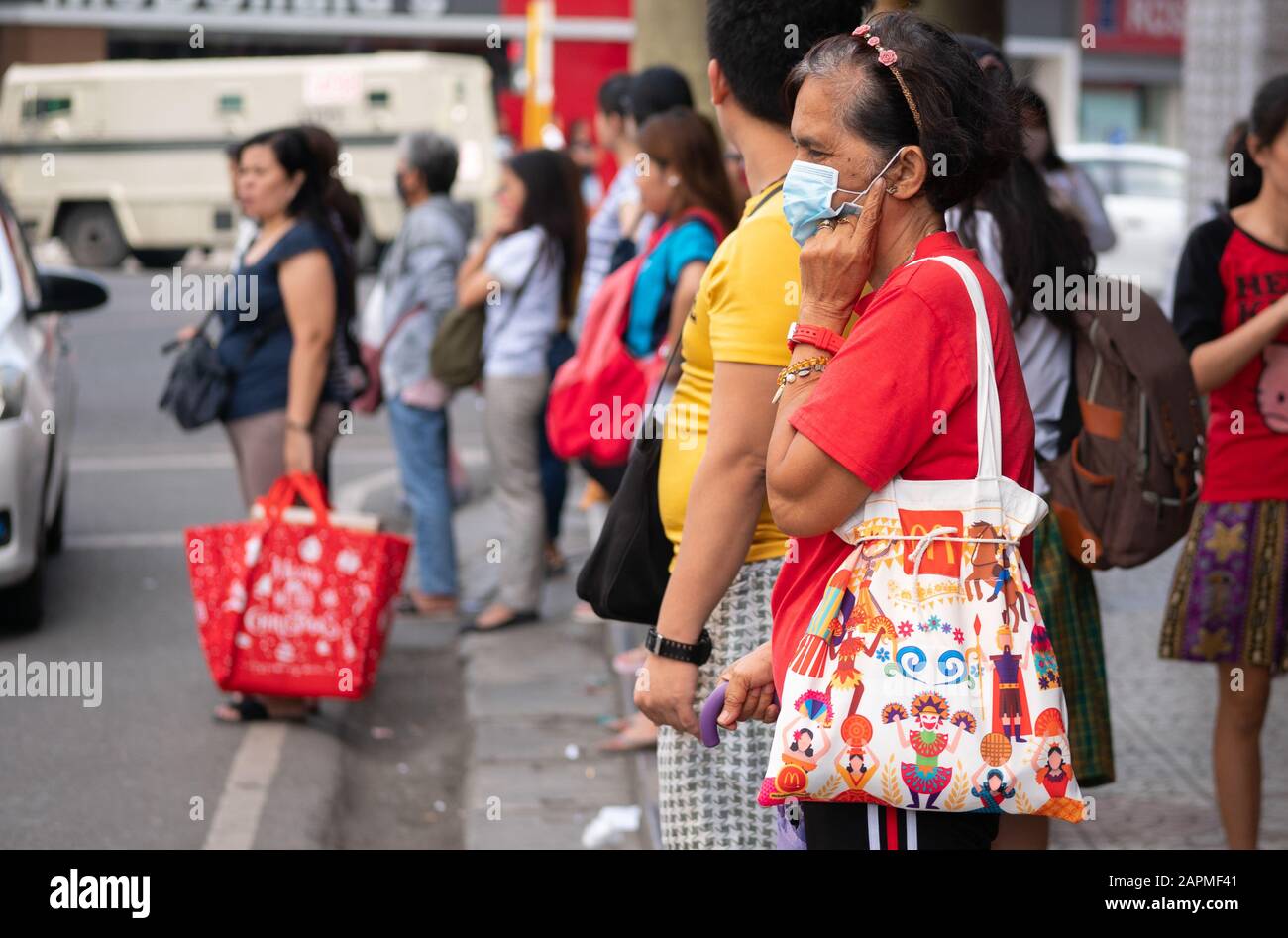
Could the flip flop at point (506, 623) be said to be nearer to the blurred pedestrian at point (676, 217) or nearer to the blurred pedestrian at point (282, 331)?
the blurred pedestrian at point (282, 331)

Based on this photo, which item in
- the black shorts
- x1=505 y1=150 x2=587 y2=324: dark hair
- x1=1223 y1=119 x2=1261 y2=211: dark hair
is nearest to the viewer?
the black shorts

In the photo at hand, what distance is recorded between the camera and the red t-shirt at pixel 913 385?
2.25m

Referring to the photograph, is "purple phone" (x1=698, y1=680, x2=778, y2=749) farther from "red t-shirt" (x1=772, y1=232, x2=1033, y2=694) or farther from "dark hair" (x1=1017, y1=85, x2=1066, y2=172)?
"dark hair" (x1=1017, y1=85, x2=1066, y2=172)

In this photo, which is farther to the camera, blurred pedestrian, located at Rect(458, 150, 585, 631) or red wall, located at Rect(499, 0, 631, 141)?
red wall, located at Rect(499, 0, 631, 141)

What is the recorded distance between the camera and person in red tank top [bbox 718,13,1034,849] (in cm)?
226

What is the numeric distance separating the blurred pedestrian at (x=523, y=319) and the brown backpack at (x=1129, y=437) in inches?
139

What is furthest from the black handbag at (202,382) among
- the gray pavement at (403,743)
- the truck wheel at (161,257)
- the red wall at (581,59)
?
the red wall at (581,59)

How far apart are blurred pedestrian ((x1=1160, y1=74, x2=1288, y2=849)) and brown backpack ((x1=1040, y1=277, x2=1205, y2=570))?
0.47m

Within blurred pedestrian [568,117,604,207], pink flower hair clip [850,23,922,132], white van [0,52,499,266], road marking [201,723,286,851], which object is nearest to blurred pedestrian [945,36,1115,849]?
pink flower hair clip [850,23,922,132]

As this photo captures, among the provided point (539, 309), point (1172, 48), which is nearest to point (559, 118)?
point (1172, 48)

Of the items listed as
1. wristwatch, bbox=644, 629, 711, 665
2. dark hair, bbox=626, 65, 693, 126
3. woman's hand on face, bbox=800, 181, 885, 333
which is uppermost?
dark hair, bbox=626, 65, 693, 126

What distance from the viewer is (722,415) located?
8.86 ft

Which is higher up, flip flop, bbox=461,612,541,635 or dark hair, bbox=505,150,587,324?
dark hair, bbox=505,150,587,324

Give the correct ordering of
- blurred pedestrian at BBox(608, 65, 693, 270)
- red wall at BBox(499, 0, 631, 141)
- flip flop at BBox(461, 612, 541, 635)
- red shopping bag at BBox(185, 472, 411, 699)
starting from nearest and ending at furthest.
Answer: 1. red shopping bag at BBox(185, 472, 411, 699)
2. blurred pedestrian at BBox(608, 65, 693, 270)
3. flip flop at BBox(461, 612, 541, 635)
4. red wall at BBox(499, 0, 631, 141)
